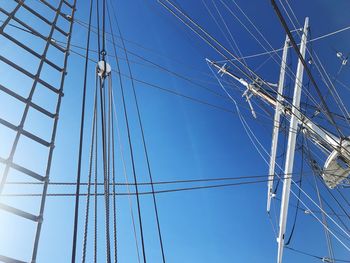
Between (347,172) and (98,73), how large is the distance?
9135 mm

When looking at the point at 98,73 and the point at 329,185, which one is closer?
the point at 98,73

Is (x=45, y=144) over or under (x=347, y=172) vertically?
under

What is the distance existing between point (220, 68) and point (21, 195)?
10.4m

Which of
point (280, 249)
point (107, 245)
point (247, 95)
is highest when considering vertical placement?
point (247, 95)

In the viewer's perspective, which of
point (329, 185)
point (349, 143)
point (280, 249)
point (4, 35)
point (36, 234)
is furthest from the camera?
point (329, 185)

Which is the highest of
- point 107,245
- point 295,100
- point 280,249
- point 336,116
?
point 295,100

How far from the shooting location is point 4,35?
163 inches

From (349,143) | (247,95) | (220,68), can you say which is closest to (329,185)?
(349,143)

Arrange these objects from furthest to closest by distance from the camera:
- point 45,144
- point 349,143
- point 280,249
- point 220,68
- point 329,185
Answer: point 220,68 < point 329,185 < point 280,249 < point 349,143 < point 45,144

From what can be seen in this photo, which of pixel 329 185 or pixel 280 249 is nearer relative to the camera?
pixel 280 249

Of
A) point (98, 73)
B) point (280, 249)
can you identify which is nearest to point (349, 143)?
point (280, 249)

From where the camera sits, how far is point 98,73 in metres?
4.30

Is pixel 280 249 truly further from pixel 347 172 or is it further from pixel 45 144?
pixel 45 144

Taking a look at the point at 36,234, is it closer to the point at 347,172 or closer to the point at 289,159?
the point at 289,159
